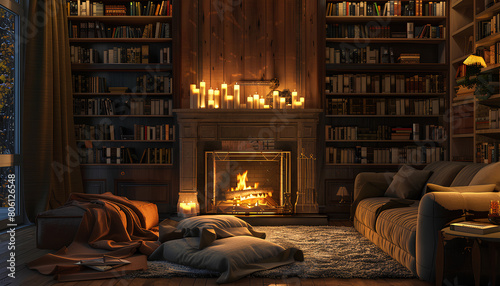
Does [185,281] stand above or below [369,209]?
below

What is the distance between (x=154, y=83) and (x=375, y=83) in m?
3.13

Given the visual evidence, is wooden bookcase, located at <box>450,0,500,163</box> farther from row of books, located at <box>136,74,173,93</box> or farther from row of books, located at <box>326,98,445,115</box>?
row of books, located at <box>136,74,173,93</box>

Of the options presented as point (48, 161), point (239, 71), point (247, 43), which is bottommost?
point (48, 161)

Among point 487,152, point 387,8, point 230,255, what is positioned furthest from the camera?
point 387,8

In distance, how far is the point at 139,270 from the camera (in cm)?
327

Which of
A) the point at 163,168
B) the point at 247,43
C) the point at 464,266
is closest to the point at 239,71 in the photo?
the point at 247,43

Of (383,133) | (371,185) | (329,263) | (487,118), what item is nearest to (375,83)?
(383,133)

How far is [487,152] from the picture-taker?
4.99 meters

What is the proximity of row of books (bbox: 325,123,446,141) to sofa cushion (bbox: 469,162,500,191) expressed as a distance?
8.64 feet

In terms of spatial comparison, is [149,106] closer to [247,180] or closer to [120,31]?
[120,31]

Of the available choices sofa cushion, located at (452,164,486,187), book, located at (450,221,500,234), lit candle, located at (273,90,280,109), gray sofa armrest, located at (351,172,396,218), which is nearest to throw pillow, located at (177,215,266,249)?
gray sofa armrest, located at (351,172,396,218)

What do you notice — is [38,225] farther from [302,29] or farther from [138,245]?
[302,29]

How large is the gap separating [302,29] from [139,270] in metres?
4.13

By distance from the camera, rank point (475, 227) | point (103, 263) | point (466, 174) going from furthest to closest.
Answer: point (466, 174), point (103, 263), point (475, 227)
